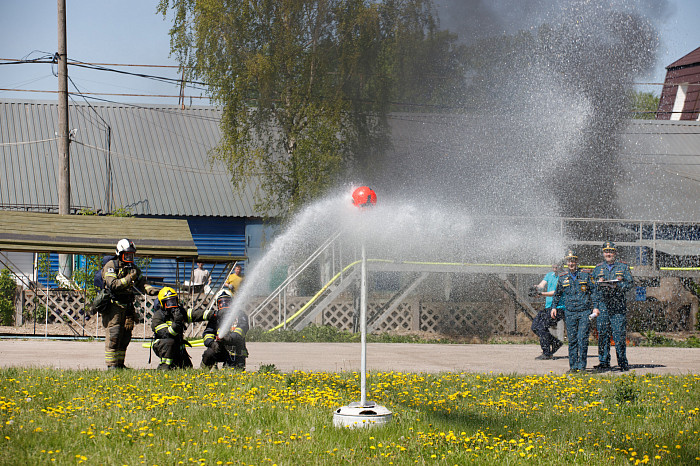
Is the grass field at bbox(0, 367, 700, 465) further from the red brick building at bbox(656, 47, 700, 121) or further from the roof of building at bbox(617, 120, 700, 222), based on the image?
the red brick building at bbox(656, 47, 700, 121)

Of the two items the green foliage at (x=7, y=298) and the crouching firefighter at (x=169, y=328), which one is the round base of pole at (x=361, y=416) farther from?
the green foliage at (x=7, y=298)

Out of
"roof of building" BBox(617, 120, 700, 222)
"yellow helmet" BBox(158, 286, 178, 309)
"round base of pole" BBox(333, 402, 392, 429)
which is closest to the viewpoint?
"round base of pole" BBox(333, 402, 392, 429)

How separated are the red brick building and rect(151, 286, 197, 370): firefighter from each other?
34708 millimetres

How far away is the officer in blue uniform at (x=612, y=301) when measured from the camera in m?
12.5

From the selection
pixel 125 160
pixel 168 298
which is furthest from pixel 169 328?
pixel 125 160

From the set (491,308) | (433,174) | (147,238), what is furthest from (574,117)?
(147,238)

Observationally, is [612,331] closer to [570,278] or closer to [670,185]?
[570,278]

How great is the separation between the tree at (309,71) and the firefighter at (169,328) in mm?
11527

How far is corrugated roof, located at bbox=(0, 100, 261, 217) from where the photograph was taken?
97.7ft

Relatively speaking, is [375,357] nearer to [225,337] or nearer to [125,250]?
[225,337]

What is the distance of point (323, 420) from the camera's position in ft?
24.1

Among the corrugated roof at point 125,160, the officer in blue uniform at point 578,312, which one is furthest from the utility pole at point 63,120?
the officer in blue uniform at point 578,312

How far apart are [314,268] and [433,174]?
15.6 feet

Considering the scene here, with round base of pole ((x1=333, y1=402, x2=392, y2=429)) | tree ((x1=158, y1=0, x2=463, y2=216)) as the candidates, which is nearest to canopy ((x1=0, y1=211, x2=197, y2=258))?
tree ((x1=158, y1=0, x2=463, y2=216))
